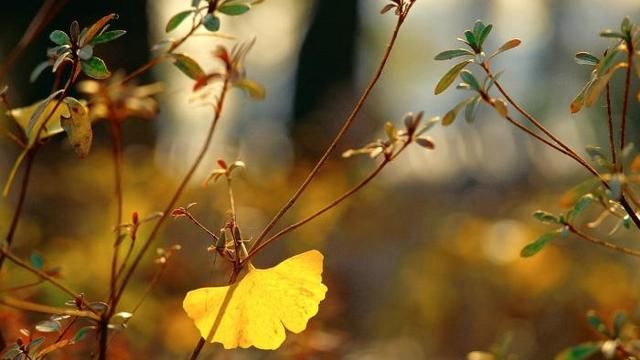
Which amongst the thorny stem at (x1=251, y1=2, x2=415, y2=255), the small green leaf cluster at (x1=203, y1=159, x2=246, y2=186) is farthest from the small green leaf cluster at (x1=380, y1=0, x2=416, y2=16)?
the small green leaf cluster at (x1=203, y1=159, x2=246, y2=186)

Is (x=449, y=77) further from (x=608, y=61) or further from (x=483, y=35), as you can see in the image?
(x=608, y=61)

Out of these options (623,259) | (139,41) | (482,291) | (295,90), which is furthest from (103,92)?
(295,90)

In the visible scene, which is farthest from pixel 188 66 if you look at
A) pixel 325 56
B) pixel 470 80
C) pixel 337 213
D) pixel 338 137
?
pixel 325 56

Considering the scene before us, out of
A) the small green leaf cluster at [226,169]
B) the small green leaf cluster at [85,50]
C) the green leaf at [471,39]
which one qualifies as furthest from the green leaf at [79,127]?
the green leaf at [471,39]

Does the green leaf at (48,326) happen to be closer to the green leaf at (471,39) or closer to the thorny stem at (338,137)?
the thorny stem at (338,137)

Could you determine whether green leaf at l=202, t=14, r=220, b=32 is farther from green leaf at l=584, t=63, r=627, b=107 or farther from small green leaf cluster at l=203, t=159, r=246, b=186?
green leaf at l=584, t=63, r=627, b=107

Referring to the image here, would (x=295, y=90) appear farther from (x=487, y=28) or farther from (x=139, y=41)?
(x=487, y=28)
